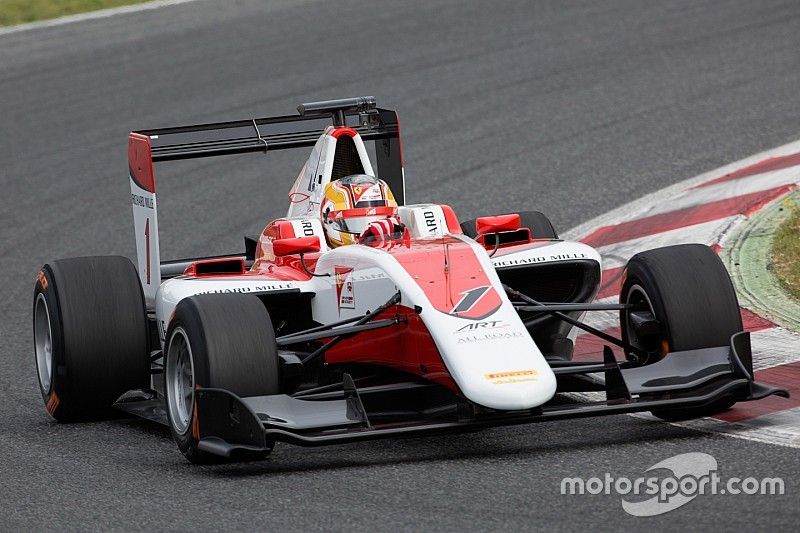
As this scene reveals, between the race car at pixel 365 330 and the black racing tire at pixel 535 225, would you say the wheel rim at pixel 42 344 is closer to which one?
the race car at pixel 365 330

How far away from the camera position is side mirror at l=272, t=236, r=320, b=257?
7.02 metres

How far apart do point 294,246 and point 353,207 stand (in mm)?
583

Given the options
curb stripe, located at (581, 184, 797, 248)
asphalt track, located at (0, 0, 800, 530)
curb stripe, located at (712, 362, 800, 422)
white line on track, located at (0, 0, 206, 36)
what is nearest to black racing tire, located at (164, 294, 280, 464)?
asphalt track, located at (0, 0, 800, 530)

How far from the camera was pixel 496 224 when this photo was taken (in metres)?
7.25

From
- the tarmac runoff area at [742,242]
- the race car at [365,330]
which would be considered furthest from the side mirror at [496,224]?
the tarmac runoff area at [742,242]

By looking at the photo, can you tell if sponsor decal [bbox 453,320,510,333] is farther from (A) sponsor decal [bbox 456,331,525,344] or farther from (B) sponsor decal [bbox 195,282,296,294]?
(B) sponsor decal [bbox 195,282,296,294]

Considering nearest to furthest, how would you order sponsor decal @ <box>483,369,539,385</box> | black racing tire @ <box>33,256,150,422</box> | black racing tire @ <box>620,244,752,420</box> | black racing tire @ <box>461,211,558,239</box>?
sponsor decal @ <box>483,369,539,385</box> < black racing tire @ <box>620,244,752,420</box> < black racing tire @ <box>33,256,150,422</box> < black racing tire @ <box>461,211,558,239</box>

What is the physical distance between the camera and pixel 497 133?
1375 centimetres

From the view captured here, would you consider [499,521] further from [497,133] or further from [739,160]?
[497,133]

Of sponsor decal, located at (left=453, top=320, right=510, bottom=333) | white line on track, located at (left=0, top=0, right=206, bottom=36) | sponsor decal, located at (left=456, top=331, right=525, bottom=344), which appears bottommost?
sponsor decal, located at (left=456, top=331, right=525, bottom=344)

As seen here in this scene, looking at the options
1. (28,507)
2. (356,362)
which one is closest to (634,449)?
(356,362)

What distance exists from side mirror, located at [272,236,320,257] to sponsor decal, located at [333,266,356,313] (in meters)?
0.23

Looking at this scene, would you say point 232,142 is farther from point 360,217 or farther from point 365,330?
point 365,330

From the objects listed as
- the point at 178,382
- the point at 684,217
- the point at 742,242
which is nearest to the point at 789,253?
the point at 742,242
